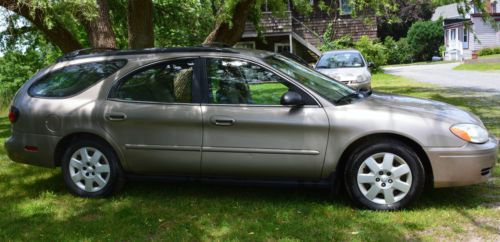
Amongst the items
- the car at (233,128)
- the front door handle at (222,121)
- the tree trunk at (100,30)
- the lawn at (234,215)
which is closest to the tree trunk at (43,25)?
the tree trunk at (100,30)

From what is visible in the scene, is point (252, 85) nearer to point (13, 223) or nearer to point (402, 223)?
point (402, 223)

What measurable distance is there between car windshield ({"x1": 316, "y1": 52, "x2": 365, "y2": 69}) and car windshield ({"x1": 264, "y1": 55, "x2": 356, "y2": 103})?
10.2 metres

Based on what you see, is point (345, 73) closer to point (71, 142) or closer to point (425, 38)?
point (71, 142)

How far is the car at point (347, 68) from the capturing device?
14.1m

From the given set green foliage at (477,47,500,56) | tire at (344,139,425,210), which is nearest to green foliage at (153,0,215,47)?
tire at (344,139,425,210)

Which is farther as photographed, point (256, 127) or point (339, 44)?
point (339, 44)

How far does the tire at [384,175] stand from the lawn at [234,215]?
122 millimetres

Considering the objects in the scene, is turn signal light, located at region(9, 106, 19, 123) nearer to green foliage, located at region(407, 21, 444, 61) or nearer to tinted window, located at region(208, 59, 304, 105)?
tinted window, located at region(208, 59, 304, 105)

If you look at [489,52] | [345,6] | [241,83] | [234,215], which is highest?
[345,6]

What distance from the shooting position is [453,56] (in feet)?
156

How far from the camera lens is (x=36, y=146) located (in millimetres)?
5602

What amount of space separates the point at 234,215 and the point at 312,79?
5.22 ft

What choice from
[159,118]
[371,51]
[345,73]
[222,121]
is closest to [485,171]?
[222,121]

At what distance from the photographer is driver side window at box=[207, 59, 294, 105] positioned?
16.6 ft
